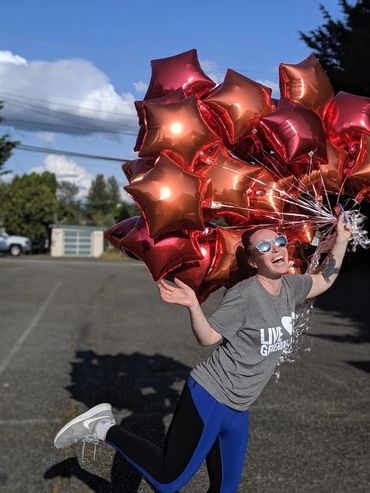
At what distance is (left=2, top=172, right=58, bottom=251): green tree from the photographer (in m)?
40.8

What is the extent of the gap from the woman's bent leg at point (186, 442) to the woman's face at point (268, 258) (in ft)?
2.21

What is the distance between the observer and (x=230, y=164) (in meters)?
3.09

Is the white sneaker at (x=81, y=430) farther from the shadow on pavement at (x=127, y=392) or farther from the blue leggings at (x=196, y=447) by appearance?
the shadow on pavement at (x=127, y=392)

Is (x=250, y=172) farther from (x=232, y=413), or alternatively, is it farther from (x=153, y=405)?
(x=153, y=405)

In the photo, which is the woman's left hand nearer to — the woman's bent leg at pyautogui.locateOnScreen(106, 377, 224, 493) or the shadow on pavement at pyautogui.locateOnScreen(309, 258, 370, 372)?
the woman's bent leg at pyautogui.locateOnScreen(106, 377, 224, 493)

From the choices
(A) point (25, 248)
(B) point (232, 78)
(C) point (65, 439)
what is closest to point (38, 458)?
(C) point (65, 439)

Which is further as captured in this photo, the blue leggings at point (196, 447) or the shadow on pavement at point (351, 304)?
the shadow on pavement at point (351, 304)

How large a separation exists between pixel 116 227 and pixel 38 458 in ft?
6.47

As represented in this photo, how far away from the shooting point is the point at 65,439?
347cm

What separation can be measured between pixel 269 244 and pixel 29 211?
39.7 metres

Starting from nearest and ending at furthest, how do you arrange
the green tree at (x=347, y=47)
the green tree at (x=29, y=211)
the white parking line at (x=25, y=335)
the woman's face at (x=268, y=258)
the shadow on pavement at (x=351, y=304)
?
the woman's face at (x=268, y=258) < the white parking line at (x=25, y=335) < the shadow on pavement at (x=351, y=304) < the green tree at (x=347, y=47) < the green tree at (x=29, y=211)

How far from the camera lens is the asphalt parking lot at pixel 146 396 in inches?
161

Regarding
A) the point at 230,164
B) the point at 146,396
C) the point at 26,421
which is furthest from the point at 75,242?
the point at 230,164

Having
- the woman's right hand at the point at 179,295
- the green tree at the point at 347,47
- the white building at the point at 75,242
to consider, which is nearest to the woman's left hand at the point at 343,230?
the woman's right hand at the point at 179,295
